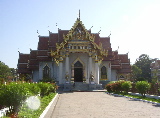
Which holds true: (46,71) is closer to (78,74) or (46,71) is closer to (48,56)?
(48,56)

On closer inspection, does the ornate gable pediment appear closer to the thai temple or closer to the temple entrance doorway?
the thai temple

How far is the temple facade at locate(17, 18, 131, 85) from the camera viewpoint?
2812 centimetres

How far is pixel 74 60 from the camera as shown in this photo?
97.3 feet

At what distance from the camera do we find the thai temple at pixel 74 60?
1107 inches

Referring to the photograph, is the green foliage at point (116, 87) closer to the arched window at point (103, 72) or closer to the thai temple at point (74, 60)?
the thai temple at point (74, 60)

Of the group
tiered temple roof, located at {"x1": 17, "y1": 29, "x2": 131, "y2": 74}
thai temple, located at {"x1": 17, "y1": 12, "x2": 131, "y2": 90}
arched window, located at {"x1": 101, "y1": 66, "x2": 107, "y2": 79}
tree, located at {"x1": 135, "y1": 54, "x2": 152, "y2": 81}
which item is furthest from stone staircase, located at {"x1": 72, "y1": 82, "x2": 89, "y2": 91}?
tree, located at {"x1": 135, "y1": 54, "x2": 152, "y2": 81}

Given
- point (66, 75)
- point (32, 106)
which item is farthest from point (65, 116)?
point (66, 75)

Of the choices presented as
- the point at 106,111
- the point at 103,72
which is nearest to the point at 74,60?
the point at 103,72

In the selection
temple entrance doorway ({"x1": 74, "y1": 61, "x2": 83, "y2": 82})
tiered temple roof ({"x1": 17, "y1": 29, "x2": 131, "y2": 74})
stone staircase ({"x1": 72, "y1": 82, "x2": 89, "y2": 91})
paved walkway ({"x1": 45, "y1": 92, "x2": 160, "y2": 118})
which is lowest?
paved walkway ({"x1": 45, "y1": 92, "x2": 160, "y2": 118})

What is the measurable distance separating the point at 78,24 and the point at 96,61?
5.25 metres

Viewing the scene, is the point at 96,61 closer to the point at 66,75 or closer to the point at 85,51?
the point at 85,51

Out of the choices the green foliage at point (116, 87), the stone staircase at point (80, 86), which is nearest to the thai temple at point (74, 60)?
the stone staircase at point (80, 86)

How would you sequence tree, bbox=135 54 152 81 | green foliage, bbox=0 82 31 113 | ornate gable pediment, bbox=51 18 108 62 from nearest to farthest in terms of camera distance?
green foliage, bbox=0 82 31 113, ornate gable pediment, bbox=51 18 108 62, tree, bbox=135 54 152 81

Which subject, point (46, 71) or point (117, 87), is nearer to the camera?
point (117, 87)
